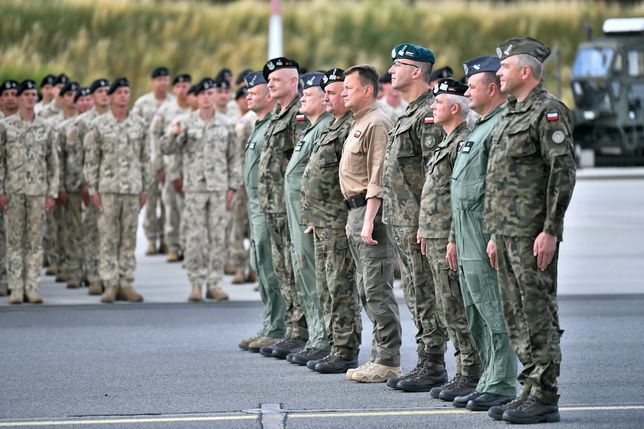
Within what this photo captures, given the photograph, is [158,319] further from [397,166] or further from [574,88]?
[574,88]

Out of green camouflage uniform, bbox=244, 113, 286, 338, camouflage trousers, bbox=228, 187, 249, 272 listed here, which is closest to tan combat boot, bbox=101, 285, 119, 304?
camouflage trousers, bbox=228, 187, 249, 272

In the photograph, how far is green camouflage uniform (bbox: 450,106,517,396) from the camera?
29.3 ft

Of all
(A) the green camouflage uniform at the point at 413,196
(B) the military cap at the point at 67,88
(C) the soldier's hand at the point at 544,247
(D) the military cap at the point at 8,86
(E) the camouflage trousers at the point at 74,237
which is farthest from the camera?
(B) the military cap at the point at 67,88

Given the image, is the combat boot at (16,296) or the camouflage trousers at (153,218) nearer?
the combat boot at (16,296)

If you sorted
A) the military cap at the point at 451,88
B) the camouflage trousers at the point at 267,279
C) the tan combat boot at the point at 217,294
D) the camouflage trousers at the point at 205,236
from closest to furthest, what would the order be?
the military cap at the point at 451,88
the camouflage trousers at the point at 267,279
the camouflage trousers at the point at 205,236
the tan combat boot at the point at 217,294

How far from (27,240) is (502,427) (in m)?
7.70

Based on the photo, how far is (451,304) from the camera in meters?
9.43

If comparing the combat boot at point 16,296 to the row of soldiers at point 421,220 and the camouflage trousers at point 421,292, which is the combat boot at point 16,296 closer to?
the row of soldiers at point 421,220

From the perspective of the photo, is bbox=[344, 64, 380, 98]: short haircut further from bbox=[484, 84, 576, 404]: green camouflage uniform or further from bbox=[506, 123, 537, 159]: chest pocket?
bbox=[506, 123, 537, 159]: chest pocket

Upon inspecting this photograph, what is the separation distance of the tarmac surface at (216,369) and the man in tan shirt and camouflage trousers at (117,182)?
1.33 ft

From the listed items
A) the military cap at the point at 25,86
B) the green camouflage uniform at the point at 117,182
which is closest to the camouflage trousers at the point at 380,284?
the green camouflage uniform at the point at 117,182

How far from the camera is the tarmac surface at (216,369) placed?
9.07 metres

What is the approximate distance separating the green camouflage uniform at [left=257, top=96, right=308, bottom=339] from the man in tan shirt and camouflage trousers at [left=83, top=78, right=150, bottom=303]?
138 inches

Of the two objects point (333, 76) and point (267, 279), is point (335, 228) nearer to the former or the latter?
point (333, 76)
